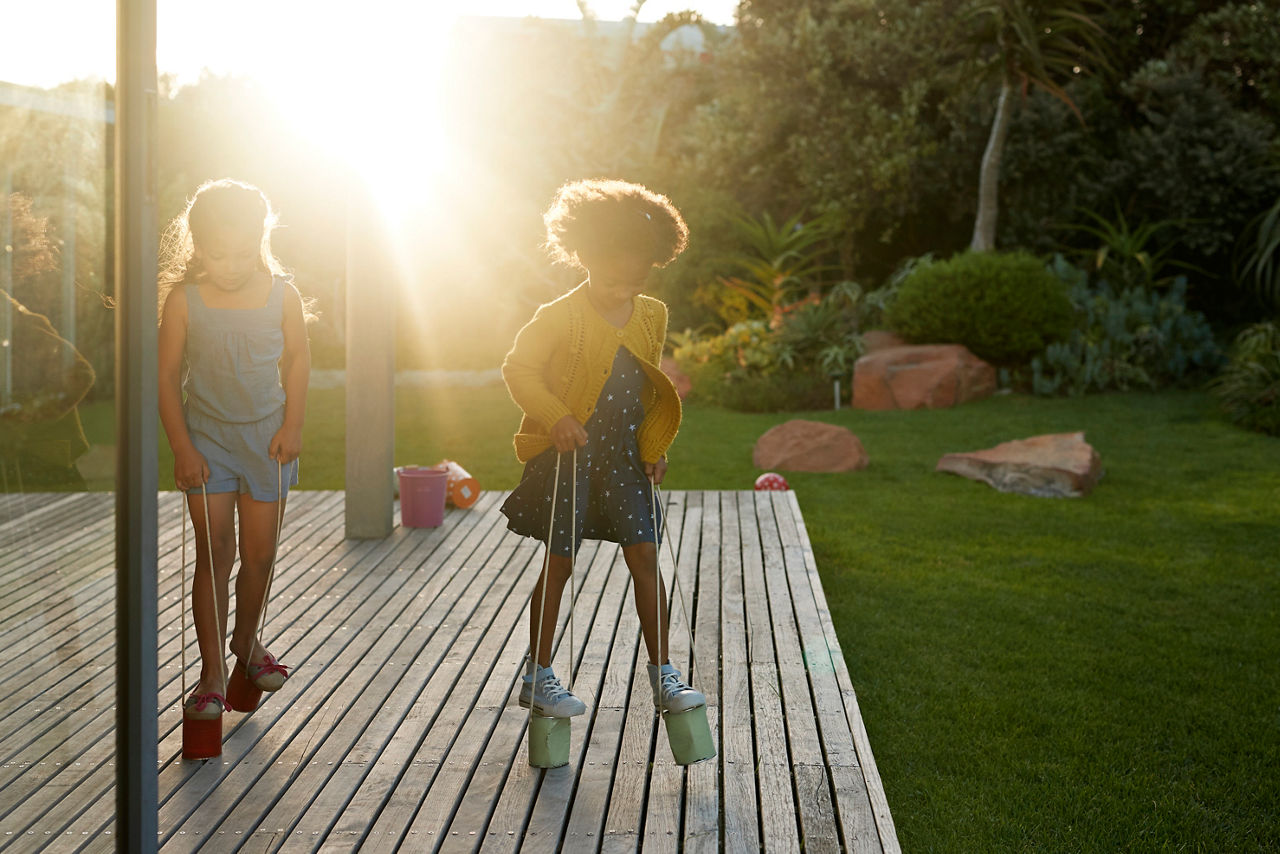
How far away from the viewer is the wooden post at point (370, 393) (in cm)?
480

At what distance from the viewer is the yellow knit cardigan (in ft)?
8.82

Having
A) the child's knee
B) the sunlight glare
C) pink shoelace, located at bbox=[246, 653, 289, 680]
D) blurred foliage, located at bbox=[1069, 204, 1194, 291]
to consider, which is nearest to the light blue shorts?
the child's knee

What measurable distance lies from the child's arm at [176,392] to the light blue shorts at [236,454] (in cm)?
4

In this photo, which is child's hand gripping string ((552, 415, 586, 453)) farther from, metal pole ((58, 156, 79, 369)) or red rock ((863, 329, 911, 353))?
red rock ((863, 329, 911, 353))

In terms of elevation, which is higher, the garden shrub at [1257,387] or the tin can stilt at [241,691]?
the garden shrub at [1257,387]

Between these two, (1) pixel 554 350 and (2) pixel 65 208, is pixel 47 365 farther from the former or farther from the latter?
(1) pixel 554 350

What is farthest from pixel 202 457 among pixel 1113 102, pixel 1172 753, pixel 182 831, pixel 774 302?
pixel 1113 102

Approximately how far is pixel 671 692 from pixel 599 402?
2.17 ft

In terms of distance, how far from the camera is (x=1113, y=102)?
15.4 meters

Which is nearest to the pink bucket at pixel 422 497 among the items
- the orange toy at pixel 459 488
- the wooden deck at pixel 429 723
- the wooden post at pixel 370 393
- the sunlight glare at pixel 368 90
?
the wooden post at pixel 370 393

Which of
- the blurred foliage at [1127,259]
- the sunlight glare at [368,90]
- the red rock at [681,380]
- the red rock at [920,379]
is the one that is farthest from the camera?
the blurred foliage at [1127,259]

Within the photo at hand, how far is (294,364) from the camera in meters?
2.79

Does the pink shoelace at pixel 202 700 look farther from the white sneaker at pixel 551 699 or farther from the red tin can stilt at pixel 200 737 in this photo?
the white sneaker at pixel 551 699

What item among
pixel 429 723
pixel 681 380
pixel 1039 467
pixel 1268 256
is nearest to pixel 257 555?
pixel 429 723
